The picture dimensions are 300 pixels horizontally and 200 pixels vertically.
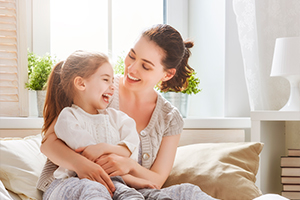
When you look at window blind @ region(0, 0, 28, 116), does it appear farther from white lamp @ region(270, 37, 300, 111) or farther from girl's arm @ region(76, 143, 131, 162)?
white lamp @ region(270, 37, 300, 111)

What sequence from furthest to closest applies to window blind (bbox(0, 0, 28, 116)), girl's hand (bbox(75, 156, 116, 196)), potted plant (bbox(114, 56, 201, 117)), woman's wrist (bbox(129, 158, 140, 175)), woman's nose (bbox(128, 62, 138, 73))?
potted plant (bbox(114, 56, 201, 117)), window blind (bbox(0, 0, 28, 116)), woman's nose (bbox(128, 62, 138, 73)), woman's wrist (bbox(129, 158, 140, 175)), girl's hand (bbox(75, 156, 116, 196))

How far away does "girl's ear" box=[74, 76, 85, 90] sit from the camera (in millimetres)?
1255

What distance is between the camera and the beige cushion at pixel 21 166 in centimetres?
132

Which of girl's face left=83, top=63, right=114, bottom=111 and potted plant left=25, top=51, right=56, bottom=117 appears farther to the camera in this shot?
potted plant left=25, top=51, right=56, bottom=117

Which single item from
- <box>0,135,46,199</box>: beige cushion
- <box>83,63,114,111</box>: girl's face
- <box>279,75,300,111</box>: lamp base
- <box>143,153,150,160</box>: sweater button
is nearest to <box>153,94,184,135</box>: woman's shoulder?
<box>143,153,150,160</box>: sweater button

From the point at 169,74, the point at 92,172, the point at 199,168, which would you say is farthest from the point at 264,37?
the point at 92,172

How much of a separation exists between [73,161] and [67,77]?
0.98 feet

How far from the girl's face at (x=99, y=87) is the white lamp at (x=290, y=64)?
0.88 meters

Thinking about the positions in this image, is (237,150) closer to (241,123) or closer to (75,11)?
(241,123)

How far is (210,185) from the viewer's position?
1.40m

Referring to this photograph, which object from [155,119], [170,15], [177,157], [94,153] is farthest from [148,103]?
[170,15]

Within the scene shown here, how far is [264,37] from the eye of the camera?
1.98 m

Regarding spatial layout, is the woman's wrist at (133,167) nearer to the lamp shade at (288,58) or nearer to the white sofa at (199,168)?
the white sofa at (199,168)

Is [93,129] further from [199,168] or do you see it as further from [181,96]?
[181,96]
